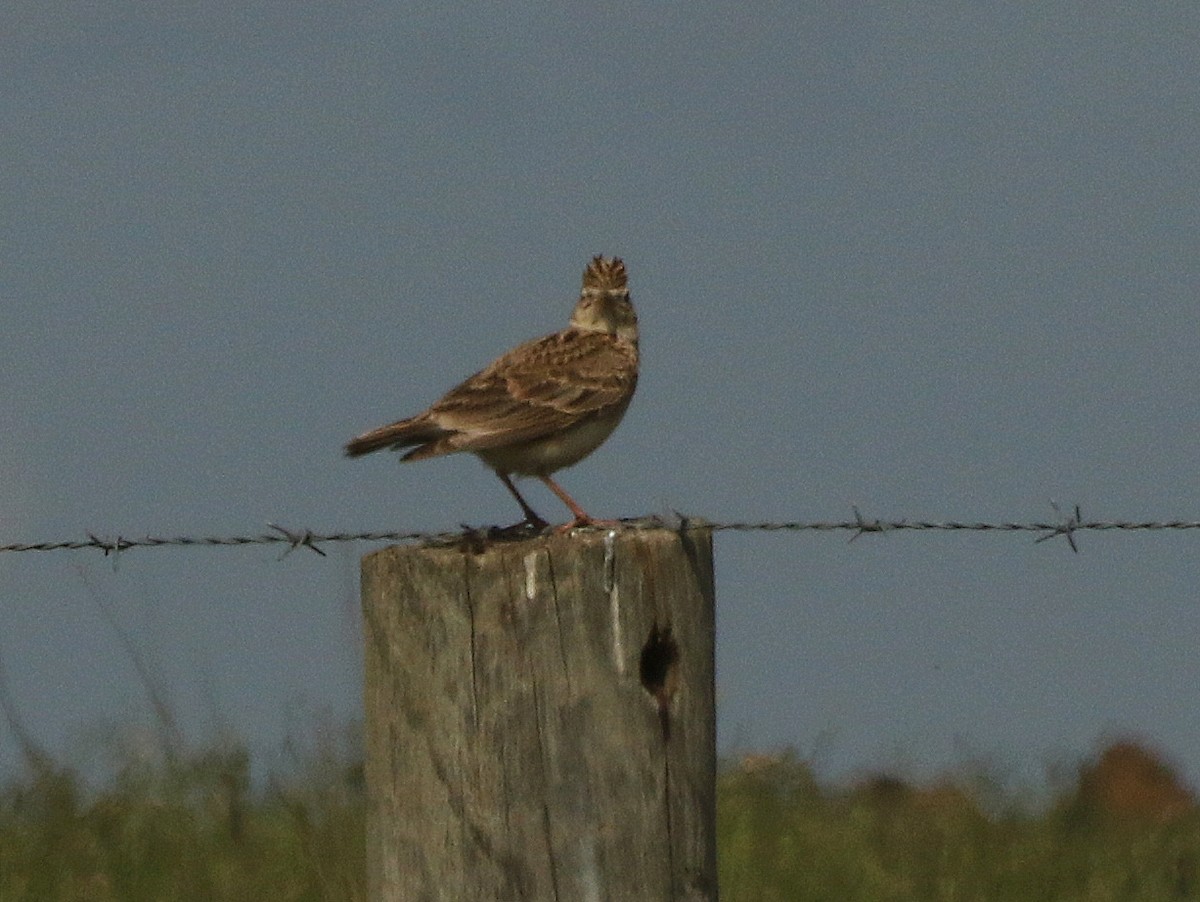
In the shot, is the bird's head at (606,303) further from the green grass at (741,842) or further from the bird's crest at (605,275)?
the green grass at (741,842)

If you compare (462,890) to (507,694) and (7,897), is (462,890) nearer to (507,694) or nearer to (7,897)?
(507,694)

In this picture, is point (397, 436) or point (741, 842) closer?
point (397, 436)

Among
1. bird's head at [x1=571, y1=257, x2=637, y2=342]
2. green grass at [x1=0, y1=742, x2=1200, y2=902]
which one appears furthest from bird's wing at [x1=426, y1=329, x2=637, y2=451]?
green grass at [x1=0, y1=742, x2=1200, y2=902]

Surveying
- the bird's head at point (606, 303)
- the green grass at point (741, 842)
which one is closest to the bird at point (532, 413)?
the bird's head at point (606, 303)

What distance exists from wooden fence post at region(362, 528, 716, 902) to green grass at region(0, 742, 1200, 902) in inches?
99.4

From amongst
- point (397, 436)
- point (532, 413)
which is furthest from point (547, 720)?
point (532, 413)

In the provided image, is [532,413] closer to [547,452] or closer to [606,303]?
[547,452]

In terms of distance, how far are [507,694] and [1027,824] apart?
19.7 feet

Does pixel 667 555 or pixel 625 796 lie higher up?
pixel 667 555

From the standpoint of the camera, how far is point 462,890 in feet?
15.8

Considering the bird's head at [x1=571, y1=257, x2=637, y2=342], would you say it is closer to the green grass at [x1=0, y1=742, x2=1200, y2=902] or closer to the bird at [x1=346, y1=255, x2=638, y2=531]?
the bird at [x1=346, y1=255, x2=638, y2=531]

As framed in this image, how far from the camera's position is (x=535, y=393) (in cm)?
784

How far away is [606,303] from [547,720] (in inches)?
188

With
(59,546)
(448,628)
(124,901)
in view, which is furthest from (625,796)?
(124,901)
